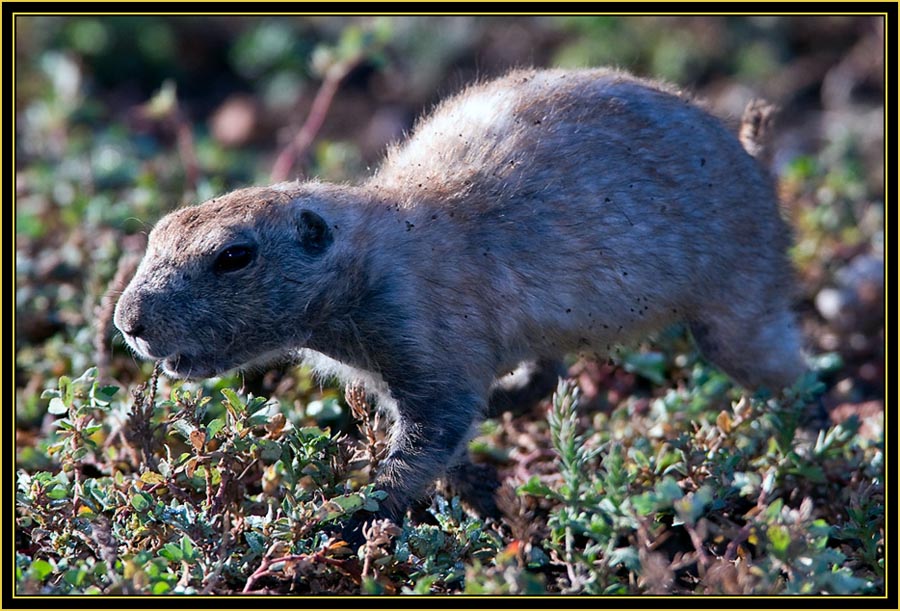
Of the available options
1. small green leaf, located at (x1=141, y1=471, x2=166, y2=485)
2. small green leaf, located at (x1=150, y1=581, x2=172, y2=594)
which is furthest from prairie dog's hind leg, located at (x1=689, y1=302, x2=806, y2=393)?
small green leaf, located at (x1=150, y1=581, x2=172, y2=594)

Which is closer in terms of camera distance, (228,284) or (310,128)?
(228,284)

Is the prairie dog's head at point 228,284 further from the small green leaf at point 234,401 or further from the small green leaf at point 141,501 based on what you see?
the small green leaf at point 141,501

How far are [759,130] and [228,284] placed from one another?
298 centimetres

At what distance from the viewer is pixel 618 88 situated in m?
5.16

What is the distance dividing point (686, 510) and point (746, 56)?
6883 mm

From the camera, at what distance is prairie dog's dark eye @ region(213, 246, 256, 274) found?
4223 mm

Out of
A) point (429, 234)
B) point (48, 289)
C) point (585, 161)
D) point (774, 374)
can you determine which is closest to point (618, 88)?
point (585, 161)

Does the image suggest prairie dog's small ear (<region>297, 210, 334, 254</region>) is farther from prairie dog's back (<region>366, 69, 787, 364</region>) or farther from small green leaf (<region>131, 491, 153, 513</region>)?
small green leaf (<region>131, 491, 153, 513</region>)

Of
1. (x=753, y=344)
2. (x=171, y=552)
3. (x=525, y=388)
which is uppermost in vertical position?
(x=171, y=552)

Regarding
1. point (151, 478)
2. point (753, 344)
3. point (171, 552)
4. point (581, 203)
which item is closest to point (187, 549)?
point (171, 552)

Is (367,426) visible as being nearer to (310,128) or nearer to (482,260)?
(482,260)

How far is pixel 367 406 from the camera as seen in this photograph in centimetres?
454

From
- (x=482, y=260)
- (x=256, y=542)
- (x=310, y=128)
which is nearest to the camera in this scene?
(x=256, y=542)

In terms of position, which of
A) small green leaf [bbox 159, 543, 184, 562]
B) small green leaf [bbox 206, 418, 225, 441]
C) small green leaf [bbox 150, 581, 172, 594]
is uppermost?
small green leaf [bbox 206, 418, 225, 441]
